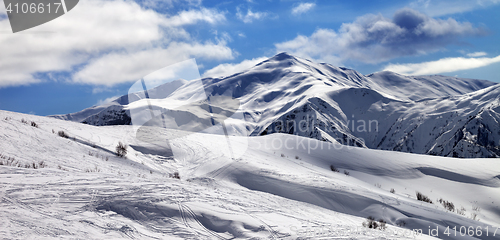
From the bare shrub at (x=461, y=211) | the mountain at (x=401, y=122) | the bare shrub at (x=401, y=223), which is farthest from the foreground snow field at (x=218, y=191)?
the mountain at (x=401, y=122)

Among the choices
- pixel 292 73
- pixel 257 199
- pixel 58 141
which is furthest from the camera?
pixel 292 73

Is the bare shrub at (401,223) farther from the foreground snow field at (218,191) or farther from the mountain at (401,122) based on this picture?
the mountain at (401,122)

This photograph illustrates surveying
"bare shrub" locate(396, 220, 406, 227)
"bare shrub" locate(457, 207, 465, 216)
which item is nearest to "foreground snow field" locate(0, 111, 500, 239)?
"bare shrub" locate(396, 220, 406, 227)

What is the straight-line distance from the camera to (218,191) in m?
6.73

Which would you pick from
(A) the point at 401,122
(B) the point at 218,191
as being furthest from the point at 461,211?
(A) the point at 401,122

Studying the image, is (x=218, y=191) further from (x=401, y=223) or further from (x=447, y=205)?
(x=447, y=205)

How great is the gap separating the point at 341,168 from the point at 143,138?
9.41 m

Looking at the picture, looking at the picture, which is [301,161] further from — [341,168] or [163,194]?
[163,194]

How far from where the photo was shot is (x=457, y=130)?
93938 mm

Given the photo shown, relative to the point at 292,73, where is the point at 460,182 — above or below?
below

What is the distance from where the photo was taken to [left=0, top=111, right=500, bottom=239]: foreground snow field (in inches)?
172

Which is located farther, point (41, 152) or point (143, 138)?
point (143, 138)

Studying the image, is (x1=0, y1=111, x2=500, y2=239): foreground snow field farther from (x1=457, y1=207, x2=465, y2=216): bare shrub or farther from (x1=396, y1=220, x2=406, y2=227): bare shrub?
(x1=457, y1=207, x2=465, y2=216): bare shrub

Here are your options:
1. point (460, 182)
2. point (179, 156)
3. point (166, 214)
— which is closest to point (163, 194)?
point (166, 214)
